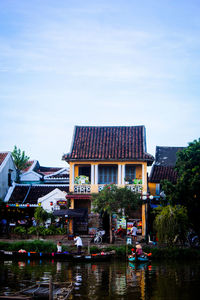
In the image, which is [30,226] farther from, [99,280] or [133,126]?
[99,280]

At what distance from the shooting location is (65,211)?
2800 centimetres

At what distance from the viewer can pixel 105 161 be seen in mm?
29859

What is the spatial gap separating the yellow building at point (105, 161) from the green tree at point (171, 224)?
4.58 metres

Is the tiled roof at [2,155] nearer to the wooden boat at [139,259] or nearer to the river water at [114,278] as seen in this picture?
the river water at [114,278]

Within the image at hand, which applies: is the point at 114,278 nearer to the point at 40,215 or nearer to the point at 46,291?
the point at 46,291

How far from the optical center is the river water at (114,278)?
15.3 metres

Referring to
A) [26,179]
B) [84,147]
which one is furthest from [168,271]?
[26,179]

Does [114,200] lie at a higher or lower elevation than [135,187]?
lower

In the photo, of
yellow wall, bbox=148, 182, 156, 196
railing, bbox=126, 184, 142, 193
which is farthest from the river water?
yellow wall, bbox=148, 182, 156, 196

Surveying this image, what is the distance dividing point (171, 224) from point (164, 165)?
1276 cm

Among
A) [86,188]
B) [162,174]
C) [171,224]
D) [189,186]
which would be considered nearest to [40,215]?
[86,188]

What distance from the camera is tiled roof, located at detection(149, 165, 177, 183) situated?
33.4 metres

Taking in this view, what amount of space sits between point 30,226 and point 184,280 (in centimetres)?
1563

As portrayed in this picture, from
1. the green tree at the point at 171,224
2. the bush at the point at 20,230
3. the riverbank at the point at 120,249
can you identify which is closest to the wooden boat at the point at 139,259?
the riverbank at the point at 120,249
